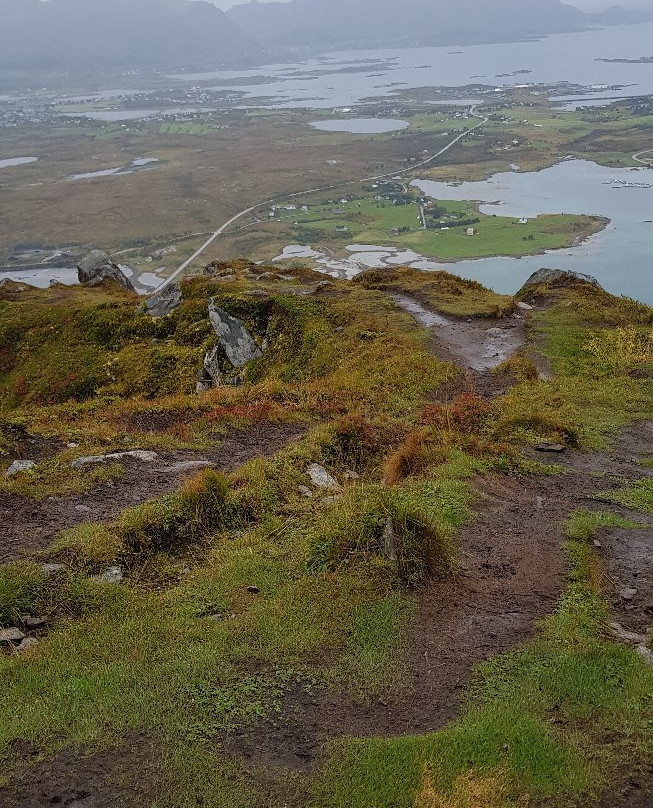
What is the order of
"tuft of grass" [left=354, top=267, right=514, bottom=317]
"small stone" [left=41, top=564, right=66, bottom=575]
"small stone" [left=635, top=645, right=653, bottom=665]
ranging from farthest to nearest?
"tuft of grass" [left=354, top=267, right=514, bottom=317], "small stone" [left=41, top=564, right=66, bottom=575], "small stone" [left=635, top=645, right=653, bottom=665]

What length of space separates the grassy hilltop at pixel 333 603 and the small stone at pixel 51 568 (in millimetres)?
40

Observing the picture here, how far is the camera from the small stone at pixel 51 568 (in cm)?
1020

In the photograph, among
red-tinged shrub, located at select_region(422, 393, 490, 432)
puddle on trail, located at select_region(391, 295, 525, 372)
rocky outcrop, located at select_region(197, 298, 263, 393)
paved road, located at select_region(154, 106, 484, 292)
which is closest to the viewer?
red-tinged shrub, located at select_region(422, 393, 490, 432)

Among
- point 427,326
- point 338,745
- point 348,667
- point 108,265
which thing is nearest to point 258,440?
point 348,667

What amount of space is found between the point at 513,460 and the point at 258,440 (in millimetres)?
6731

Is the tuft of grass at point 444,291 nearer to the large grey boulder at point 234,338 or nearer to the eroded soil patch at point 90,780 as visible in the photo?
the large grey boulder at point 234,338

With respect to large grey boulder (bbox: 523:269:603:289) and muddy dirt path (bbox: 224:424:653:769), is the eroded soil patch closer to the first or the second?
muddy dirt path (bbox: 224:424:653:769)

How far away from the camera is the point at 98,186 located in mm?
168125

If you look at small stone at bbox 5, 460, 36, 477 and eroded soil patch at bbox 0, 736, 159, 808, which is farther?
small stone at bbox 5, 460, 36, 477

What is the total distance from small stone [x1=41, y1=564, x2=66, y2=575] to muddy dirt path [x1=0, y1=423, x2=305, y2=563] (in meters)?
0.90

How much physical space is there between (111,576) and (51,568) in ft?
3.01

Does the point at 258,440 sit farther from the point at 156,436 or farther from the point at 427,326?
the point at 427,326

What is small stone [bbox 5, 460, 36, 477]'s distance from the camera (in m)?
15.0

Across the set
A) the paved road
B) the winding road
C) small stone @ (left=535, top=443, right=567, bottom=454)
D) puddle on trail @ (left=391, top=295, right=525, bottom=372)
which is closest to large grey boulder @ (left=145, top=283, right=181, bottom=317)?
puddle on trail @ (left=391, top=295, right=525, bottom=372)
